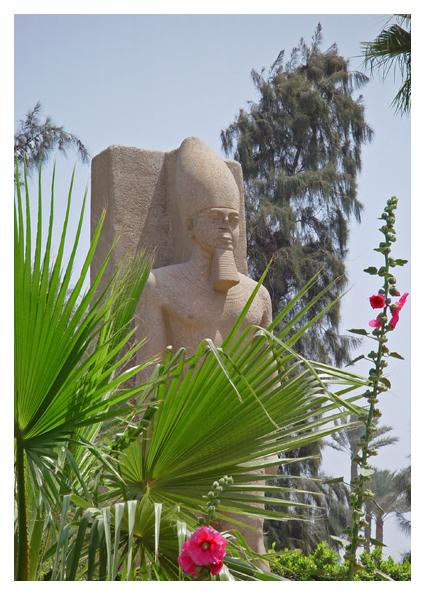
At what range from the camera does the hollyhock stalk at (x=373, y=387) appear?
250 cm

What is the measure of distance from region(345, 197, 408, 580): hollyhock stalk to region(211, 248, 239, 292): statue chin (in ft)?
9.85

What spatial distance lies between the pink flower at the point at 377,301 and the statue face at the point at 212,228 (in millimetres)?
3110

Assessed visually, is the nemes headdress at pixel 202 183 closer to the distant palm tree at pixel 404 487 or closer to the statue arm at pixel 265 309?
the statue arm at pixel 265 309

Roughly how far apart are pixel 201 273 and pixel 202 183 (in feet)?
1.63

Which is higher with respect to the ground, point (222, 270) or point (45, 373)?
point (222, 270)

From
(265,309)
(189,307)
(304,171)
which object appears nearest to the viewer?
(189,307)

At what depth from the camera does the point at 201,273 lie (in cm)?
580

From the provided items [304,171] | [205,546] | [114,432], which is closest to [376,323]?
[205,546]

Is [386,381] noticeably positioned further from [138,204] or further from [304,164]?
[304,164]

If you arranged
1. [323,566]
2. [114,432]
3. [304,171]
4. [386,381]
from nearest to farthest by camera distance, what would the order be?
1. [386,381]
2. [114,432]
3. [323,566]
4. [304,171]

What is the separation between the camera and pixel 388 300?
2729 mm

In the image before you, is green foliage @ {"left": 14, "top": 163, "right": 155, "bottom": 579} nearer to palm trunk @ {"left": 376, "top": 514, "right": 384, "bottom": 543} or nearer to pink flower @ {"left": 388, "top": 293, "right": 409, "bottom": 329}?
pink flower @ {"left": 388, "top": 293, "right": 409, "bottom": 329}

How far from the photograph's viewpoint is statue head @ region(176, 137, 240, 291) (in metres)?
5.78

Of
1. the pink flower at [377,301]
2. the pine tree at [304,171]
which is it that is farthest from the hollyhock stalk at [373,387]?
the pine tree at [304,171]
